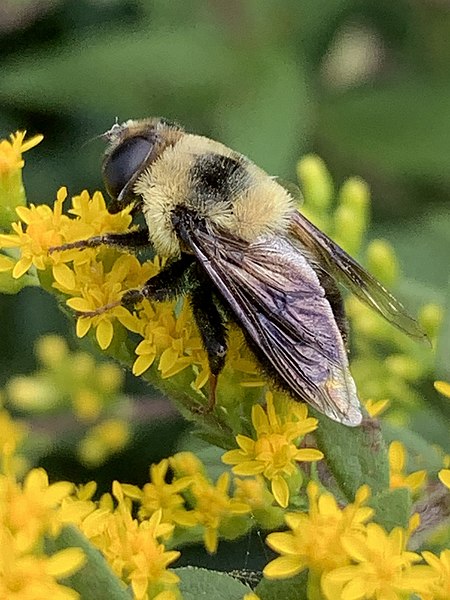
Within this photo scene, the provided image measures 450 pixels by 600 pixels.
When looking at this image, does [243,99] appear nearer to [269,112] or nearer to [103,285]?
[269,112]

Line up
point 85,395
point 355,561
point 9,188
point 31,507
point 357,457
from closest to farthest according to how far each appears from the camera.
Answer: point 31,507, point 355,561, point 357,457, point 9,188, point 85,395

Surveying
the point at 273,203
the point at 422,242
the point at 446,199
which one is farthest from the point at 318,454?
the point at 446,199

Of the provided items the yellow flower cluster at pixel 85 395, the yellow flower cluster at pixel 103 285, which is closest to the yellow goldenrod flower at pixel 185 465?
the yellow flower cluster at pixel 103 285

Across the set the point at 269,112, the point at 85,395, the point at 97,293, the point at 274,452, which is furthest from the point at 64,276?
the point at 269,112

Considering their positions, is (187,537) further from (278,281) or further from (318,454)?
(278,281)

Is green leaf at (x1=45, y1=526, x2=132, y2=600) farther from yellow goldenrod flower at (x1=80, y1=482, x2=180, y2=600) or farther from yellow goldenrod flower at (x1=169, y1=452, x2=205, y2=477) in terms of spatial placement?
yellow goldenrod flower at (x1=169, y1=452, x2=205, y2=477)

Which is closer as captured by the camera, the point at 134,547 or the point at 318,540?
the point at 318,540
